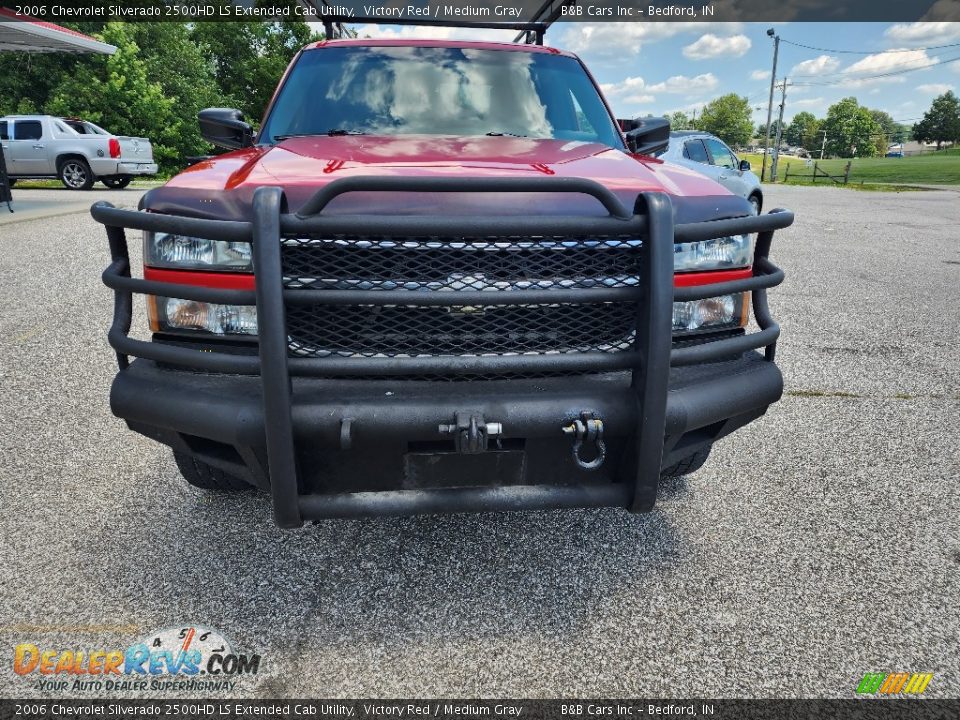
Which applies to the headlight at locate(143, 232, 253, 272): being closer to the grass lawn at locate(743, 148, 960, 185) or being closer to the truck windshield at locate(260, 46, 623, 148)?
the truck windshield at locate(260, 46, 623, 148)

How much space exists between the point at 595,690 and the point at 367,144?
2042 mm

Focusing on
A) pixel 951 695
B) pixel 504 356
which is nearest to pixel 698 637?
pixel 951 695

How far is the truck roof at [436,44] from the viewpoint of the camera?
3.47 meters

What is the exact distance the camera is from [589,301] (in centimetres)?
178

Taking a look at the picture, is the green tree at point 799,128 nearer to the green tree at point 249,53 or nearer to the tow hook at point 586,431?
the green tree at point 249,53

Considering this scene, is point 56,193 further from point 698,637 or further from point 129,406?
point 698,637

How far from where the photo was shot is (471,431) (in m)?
1.70


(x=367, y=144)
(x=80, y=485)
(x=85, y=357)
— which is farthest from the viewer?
(x=85, y=357)

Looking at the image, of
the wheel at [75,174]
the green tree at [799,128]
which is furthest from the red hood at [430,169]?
the green tree at [799,128]

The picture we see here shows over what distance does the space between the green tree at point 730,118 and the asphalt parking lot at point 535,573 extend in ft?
402

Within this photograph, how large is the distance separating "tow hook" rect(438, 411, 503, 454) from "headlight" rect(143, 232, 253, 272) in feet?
2.47

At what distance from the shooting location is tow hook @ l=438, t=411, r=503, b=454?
170cm

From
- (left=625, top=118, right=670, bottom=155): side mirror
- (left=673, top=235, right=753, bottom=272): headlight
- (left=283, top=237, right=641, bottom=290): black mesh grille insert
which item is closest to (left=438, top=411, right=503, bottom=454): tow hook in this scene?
(left=283, top=237, right=641, bottom=290): black mesh grille insert

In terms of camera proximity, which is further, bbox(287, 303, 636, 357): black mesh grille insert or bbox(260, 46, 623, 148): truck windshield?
bbox(260, 46, 623, 148): truck windshield
